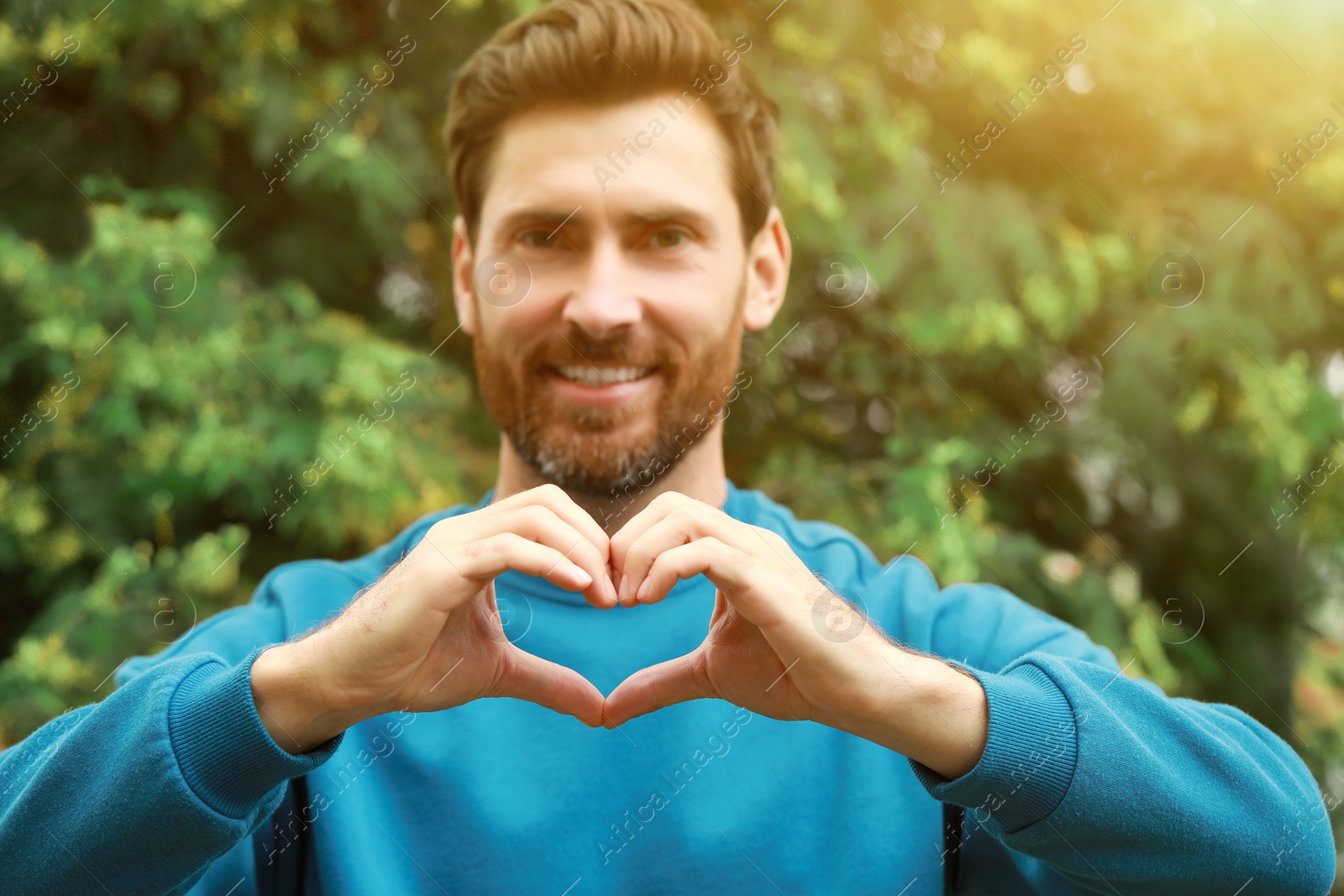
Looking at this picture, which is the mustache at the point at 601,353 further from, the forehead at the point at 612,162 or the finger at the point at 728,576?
the finger at the point at 728,576

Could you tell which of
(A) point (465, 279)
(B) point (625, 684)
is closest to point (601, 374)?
(A) point (465, 279)

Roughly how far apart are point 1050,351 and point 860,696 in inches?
97.7

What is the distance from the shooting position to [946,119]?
11.2ft

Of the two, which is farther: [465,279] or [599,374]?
[465,279]

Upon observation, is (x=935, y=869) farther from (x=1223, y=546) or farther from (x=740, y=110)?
(x=1223, y=546)

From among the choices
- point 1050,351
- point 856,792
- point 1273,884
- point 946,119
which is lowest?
point 1050,351

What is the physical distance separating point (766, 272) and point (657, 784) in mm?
1312

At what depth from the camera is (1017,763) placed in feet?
4.12

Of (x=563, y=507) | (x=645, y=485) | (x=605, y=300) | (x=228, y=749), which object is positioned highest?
(x=563, y=507)

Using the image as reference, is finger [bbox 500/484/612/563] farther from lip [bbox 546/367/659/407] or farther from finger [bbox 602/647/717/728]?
lip [bbox 546/367/659/407]

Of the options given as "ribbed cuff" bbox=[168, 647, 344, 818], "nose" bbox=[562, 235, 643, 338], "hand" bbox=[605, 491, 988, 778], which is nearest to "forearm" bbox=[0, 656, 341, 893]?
"ribbed cuff" bbox=[168, 647, 344, 818]

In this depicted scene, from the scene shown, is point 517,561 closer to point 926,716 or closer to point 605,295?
point 926,716

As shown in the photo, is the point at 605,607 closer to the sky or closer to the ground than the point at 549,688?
closer to the sky

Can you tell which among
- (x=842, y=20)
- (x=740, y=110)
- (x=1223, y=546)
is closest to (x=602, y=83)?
(x=740, y=110)
